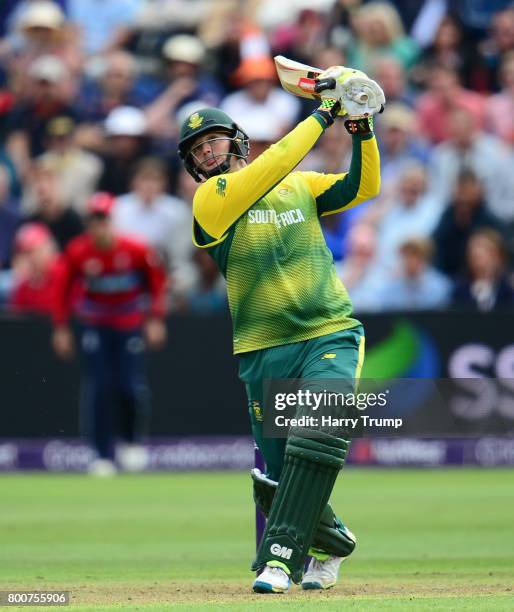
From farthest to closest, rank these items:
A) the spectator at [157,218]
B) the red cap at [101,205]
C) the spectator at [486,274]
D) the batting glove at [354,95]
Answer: the spectator at [157,218] → the spectator at [486,274] → the red cap at [101,205] → the batting glove at [354,95]

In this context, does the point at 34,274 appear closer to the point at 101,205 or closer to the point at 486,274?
the point at 101,205

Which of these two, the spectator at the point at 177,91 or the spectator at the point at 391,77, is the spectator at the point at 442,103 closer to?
the spectator at the point at 391,77

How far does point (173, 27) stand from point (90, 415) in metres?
5.01

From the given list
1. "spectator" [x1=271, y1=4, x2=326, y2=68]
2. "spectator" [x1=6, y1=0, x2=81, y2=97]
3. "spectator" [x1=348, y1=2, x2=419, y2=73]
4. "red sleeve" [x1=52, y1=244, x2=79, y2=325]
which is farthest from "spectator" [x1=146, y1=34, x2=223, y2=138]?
"red sleeve" [x1=52, y1=244, x2=79, y2=325]

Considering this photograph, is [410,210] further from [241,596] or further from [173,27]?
[241,596]

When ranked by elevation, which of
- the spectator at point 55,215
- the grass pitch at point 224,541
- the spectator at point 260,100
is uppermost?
the spectator at point 260,100

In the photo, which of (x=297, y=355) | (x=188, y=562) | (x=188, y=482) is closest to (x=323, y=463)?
(x=297, y=355)

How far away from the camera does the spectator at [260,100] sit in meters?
15.6

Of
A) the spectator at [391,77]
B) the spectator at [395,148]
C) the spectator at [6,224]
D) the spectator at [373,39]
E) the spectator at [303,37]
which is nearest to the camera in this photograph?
the spectator at [395,148]

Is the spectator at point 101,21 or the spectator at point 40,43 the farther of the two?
the spectator at point 101,21

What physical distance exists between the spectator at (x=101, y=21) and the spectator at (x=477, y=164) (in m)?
4.09

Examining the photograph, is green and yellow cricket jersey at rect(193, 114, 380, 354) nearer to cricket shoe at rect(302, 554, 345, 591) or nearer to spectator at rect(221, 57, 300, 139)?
cricket shoe at rect(302, 554, 345, 591)

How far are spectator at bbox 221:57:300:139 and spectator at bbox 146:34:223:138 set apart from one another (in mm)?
425

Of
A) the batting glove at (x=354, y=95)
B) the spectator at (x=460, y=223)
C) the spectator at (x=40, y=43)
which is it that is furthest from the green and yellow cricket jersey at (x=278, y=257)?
the spectator at (x=40, y=43)
